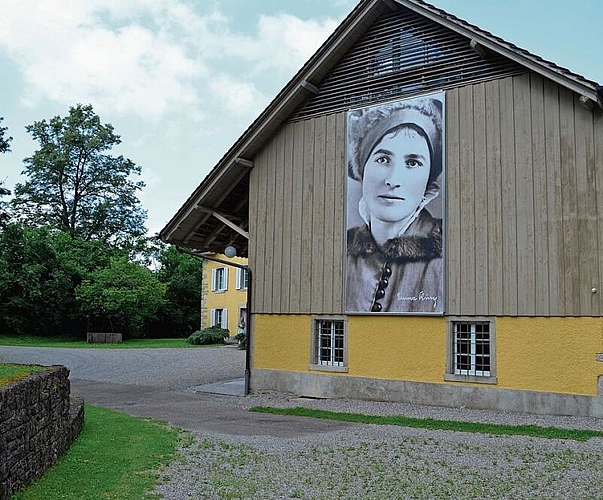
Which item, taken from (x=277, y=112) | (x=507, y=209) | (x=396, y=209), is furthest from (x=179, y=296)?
(x=507, y=209)

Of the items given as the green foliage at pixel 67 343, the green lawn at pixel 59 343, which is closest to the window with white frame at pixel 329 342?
the green foliage at pixel 67 343

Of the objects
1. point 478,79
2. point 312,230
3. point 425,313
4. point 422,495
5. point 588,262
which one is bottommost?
point 422,495

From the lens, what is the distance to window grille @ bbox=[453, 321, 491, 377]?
13.4m

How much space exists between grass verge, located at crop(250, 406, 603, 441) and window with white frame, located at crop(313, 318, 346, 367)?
1.94m

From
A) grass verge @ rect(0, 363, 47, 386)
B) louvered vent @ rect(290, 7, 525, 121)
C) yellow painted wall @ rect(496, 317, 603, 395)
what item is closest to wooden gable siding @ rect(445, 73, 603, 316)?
yellow painted wall @ rect(496, 317, 603, 395)

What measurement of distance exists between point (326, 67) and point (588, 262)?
288 inches

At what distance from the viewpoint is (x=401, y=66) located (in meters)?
15.0

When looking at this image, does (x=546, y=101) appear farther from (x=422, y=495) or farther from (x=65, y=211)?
(x=65, y=211)

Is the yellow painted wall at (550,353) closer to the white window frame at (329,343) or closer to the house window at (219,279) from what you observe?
the white window frame at (329,343)

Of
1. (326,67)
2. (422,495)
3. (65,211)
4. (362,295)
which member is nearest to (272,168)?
(326,67)

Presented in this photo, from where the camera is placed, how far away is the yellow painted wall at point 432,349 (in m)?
12.2

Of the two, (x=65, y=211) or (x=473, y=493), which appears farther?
(x=65, y=211)

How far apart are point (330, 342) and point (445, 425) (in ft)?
14.1

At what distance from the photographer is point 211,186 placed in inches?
662
